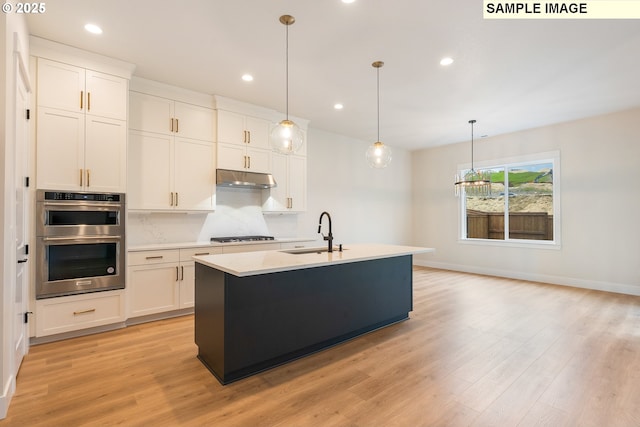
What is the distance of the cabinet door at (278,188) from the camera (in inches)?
193

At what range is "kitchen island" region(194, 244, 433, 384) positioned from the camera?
2.27 meters

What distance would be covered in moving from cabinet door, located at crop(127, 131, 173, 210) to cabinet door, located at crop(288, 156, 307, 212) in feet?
6.09

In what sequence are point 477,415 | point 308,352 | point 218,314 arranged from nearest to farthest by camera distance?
point 477,415 < point 218,314 < point 308,352

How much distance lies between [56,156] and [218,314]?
2.31 metres

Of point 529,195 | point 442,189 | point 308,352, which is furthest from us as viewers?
point 442,189

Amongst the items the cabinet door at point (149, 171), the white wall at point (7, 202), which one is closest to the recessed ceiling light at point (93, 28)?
the white wall at point (7, 202)

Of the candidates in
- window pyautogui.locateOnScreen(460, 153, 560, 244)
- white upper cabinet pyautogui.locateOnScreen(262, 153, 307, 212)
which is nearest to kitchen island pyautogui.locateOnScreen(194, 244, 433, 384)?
white upper cabinet pyautogui.locateOnScreen(262, 153, 307, 212)

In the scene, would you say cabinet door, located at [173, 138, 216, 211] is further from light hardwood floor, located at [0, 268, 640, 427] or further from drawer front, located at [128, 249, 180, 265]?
light hardwood floor, located at [0, 268, 640, 427]

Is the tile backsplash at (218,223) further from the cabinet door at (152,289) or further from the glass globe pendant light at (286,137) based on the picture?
the glass globe pendant light at (286,137)

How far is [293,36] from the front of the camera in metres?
2.89

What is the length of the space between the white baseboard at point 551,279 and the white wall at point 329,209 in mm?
1362

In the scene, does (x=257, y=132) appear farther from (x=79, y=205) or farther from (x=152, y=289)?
(x=152, y=289)

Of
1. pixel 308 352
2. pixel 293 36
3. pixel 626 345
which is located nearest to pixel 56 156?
pixel 293 36

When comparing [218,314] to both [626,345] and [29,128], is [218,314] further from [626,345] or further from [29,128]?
[626,345]
